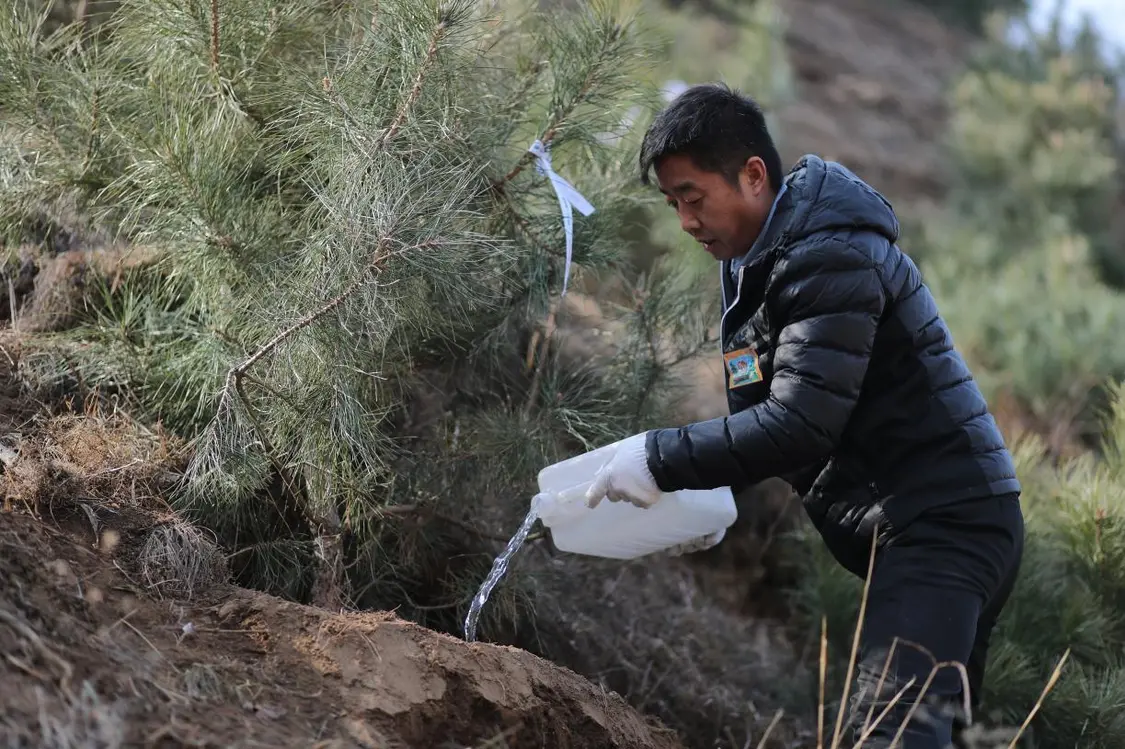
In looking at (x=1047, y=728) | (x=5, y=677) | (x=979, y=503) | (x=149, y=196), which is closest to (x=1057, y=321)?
(x=1047, y=728)

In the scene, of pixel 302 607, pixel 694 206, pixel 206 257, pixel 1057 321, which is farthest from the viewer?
pixel 1057 321

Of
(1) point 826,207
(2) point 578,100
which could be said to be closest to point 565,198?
(2) point 578,100

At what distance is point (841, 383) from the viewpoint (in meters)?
2.20

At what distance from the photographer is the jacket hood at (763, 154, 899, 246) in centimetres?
227

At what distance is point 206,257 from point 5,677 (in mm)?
1164

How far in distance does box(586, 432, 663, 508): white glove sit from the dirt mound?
392 mm

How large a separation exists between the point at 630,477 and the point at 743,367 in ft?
1.16

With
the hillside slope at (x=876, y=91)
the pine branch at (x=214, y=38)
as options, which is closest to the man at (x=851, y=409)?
the pine branch at (x=214, y=38)

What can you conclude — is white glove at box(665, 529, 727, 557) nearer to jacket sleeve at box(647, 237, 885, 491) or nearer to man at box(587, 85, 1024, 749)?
man at box(587, 85, 1024, 749)

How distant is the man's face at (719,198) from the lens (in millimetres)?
2363

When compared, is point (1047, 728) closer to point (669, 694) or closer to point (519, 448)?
point (669, 694)

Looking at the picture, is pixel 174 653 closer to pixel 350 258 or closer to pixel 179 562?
pixel 179 562

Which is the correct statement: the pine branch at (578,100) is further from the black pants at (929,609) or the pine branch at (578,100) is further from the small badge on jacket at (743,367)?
the black pants at (929,609)

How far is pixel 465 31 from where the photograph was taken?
2633mm
